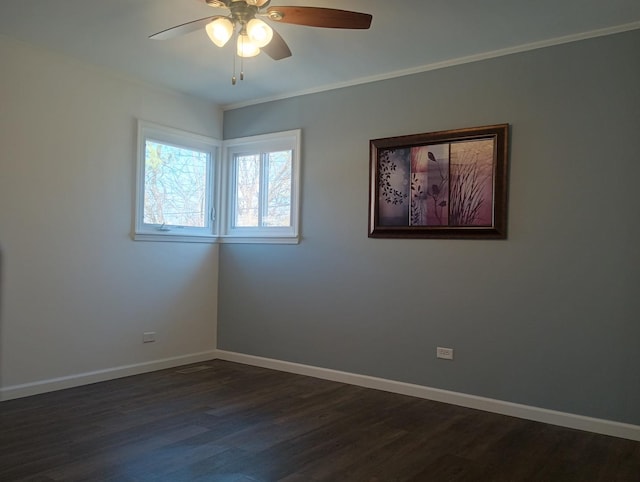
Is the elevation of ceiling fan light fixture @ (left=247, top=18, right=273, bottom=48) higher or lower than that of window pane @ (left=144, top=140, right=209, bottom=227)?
higher

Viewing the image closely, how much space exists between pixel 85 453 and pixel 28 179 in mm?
2078

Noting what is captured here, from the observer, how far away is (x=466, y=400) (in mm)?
3625

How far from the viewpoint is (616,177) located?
123 inches

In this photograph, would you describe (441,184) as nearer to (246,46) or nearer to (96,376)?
(246,46)

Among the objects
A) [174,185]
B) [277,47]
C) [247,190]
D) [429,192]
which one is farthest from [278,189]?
[277,47]

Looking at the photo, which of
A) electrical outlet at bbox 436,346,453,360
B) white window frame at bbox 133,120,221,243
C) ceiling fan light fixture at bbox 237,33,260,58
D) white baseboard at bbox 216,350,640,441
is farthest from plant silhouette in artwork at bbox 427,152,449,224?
white window frame at bbox 133,120,221,243

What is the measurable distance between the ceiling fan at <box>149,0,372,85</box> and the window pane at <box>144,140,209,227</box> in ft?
6.15

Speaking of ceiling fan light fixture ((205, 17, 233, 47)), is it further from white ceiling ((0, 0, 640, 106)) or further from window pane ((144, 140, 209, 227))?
window pane ((144, 140, 209, 227))

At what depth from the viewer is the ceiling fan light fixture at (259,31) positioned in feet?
8.73

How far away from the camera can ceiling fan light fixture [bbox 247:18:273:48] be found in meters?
2.66

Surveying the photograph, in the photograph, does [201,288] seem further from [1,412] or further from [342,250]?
[1,412]

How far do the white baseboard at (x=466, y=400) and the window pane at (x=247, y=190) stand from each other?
4.48ft

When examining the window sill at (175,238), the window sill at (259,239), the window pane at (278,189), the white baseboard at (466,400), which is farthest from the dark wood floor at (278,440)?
the window pane at (278,189)

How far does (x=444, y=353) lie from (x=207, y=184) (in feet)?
9.39
